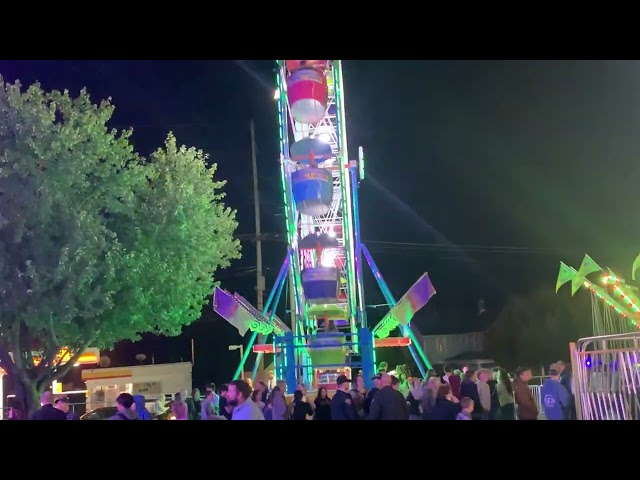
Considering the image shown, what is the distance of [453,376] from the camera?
38.5 ft

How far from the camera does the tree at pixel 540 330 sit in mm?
35438

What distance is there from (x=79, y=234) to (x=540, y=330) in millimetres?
30057

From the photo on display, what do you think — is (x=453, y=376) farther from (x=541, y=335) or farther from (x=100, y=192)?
(x=541, y=335)

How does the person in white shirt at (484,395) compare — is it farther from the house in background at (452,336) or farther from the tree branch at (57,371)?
the house in background at (452,336)

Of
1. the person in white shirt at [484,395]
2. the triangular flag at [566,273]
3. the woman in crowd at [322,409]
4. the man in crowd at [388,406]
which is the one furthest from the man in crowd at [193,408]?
the triangular flag at [566,273]

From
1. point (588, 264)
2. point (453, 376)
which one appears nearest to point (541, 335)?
point (588, 264)

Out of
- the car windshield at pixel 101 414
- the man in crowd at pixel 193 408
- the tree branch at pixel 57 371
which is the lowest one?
the car windshield at pixel 101 414

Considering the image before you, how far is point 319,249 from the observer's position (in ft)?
50.5

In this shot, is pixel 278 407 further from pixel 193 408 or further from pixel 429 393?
pixel 193 408

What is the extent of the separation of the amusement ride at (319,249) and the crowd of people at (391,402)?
339 cm

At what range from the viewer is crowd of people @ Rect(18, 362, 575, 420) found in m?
7.01

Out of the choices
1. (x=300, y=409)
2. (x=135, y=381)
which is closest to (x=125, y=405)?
(x=300, y=409)

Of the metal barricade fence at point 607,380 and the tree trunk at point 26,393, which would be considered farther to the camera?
the tree trunk at point 26,393

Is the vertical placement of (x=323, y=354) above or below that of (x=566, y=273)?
below
